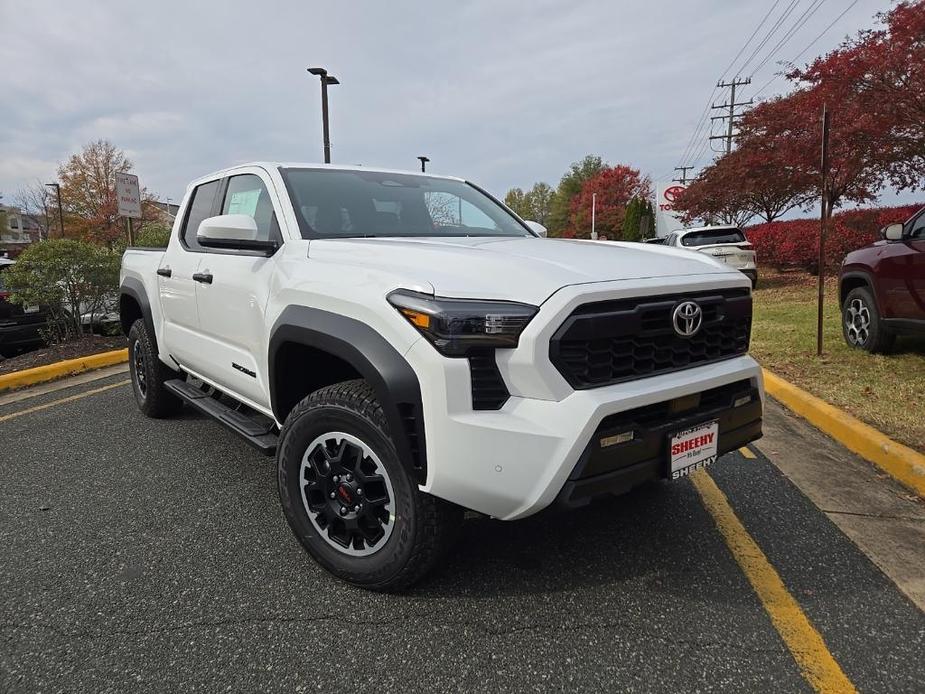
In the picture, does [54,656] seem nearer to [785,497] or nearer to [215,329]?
[215,329]

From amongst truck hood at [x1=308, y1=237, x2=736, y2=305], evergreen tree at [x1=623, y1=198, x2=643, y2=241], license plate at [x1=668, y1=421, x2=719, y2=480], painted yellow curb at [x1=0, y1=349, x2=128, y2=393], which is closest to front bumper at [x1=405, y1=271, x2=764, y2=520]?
truck hood at [x1=308, y1=237, x2=736, y2=305]

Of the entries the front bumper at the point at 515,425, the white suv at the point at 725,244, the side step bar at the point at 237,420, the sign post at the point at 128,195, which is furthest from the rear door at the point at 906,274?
the sign post at the point at 128,195

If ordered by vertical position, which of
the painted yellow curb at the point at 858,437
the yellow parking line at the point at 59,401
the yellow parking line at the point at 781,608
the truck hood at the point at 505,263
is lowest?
the yellow parking line at the point at 781,608

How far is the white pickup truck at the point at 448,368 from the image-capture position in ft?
6.64

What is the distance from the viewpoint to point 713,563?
2641 mm

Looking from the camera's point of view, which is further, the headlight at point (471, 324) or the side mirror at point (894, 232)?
the side mirror at point (894, 232)

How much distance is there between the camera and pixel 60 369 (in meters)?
6.83

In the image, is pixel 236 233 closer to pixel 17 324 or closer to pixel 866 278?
pixel 866 278

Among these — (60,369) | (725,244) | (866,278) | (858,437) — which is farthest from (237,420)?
(725,244)

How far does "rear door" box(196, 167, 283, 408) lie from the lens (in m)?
2.98

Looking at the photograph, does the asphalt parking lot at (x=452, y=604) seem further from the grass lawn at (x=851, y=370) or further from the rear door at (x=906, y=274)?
the rear door at (x=906, y=274)

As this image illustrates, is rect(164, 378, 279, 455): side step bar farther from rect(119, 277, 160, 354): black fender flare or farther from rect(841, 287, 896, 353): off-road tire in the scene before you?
rect(841, 287, 896, 353): off-road tire

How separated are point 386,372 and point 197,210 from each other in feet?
9.36

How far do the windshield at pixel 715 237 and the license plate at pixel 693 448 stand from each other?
41.6ft
